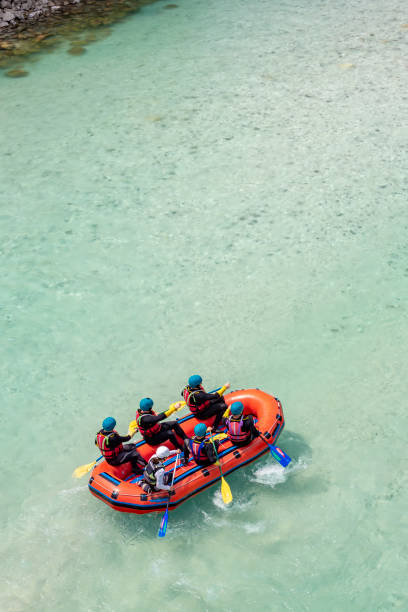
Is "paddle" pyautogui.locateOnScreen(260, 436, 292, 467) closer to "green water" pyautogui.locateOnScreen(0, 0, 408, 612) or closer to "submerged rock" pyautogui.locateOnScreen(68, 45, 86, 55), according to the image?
"green water" pyautogui.locateOnScreen(0, 0, 408, 612)

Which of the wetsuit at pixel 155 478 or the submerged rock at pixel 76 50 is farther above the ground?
the submerged rock at pixel 76 50

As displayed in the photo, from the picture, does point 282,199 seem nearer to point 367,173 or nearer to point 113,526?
point 367,173

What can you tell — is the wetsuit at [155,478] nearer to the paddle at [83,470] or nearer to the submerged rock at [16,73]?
the paddle at [83,470]

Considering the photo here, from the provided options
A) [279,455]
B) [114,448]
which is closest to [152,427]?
[114,448]

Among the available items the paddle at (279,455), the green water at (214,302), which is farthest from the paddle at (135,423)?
the paddle at (279,455)

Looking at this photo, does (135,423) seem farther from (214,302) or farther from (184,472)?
(214,302)

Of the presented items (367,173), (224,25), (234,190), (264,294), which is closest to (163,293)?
(264,294)

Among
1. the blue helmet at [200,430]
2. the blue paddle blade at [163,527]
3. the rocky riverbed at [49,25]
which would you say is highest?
the rocky riverbed at [49,25]
